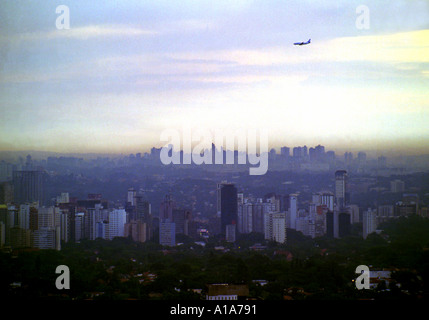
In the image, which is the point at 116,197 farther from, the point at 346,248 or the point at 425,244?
the point at 425,244

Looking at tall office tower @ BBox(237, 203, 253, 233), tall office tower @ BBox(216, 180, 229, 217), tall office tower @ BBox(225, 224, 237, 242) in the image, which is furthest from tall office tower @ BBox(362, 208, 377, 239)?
tall office tower @ BBox(216, 180, 229, 217)

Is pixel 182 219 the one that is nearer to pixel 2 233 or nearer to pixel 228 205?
pixel 228 205

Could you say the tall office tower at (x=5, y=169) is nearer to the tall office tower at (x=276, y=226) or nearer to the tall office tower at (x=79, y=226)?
the tall office tower at (x=79, y=226)

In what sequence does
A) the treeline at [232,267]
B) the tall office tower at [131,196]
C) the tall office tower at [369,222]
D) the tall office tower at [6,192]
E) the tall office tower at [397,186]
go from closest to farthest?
1. the treeline at [232,267]
2. the tall office tower at [6,192]
3. the tall office tower at [397,186]
4. the tall office tower at [369,222]
5. the tall office tower at [131,196]

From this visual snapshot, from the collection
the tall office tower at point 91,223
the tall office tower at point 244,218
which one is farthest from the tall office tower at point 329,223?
the tall office tower at point 91,223
